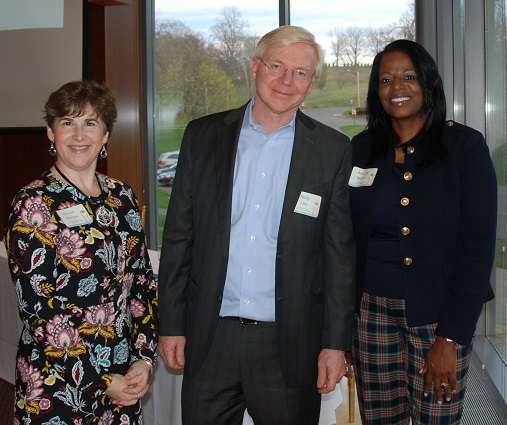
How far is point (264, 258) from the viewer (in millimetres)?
1904

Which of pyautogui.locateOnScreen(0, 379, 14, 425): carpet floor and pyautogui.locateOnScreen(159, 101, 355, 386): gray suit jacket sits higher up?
pyautogui.locateOnScreen(159, 101, 355, 386): gray suit jacket

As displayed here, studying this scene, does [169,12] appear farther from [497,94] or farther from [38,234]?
[38,234]

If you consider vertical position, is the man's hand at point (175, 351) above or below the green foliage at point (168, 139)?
below

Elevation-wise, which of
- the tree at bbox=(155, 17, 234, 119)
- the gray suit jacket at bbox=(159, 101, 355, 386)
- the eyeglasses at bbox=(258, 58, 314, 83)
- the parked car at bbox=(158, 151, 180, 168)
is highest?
the tree at bbox=(155, 17, 234, 119)

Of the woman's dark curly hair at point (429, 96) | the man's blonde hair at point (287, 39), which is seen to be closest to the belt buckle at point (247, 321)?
the woman's dark curly hair at point (429, 96)

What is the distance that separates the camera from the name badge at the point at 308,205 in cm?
190

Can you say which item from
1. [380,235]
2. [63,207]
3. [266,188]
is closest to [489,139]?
[380,235]

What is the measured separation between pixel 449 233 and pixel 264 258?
60cm

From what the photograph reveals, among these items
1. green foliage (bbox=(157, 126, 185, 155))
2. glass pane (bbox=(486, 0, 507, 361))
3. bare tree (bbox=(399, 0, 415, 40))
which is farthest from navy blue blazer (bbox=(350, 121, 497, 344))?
green foliage (bbox=(157, 126, 185, 155))

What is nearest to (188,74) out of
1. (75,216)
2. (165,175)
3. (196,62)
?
(196,62)

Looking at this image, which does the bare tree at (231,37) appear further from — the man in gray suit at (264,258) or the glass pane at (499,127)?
the man in gray suit at (264,258)

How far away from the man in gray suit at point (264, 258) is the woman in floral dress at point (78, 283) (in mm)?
132

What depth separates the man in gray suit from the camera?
1.90 meters

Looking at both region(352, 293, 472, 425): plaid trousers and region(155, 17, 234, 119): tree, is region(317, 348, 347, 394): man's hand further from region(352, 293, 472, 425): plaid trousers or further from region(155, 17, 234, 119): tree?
region(155, 17, 234, 119): tree
